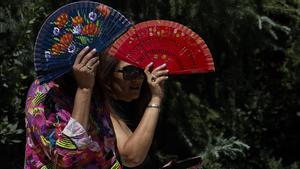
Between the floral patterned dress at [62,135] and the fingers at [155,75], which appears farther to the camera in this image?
the fingers at [155,75]

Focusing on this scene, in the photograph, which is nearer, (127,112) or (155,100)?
(155,100)

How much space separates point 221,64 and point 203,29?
712 millimetres

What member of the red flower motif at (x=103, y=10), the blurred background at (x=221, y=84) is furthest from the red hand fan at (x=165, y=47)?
the blurred background at (x=221, y=84)

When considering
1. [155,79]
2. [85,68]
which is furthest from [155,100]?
[85,68]

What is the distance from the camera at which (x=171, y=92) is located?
14.2ft

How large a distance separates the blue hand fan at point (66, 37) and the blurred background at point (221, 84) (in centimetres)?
183

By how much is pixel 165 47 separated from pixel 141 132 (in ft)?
1.04

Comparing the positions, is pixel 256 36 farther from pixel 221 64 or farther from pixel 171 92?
pixel 171 92

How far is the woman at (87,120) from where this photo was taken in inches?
79.8

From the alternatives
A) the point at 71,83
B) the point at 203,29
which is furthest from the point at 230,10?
the point at 71,83

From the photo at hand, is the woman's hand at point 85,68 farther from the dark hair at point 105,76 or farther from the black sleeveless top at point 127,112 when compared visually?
the black sleeveless top at point 127,112

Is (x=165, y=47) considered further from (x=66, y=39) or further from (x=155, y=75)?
(x=66, y=39)

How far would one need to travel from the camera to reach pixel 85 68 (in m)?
2.05

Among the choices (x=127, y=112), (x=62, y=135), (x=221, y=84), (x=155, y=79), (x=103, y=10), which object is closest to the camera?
(x=62, y=135)
